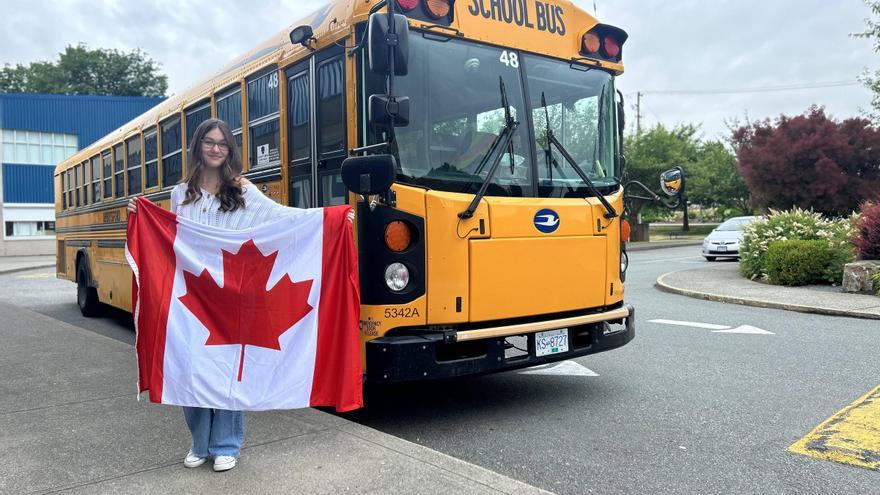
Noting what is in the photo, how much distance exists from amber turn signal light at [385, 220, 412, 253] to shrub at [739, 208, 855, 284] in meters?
11.3

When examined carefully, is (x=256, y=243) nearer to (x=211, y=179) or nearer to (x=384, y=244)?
(x=211, y=179)

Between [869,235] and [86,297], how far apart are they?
1321cm

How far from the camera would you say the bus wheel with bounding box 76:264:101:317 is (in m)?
11.0

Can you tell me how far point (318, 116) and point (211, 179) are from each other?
1430 millimetres

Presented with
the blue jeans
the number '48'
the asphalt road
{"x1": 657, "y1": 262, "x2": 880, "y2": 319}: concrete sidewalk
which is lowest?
the asphalt road

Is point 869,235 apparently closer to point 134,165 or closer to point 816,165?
point 816,165

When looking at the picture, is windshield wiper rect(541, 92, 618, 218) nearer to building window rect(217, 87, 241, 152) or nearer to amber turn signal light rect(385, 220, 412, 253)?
amber turn signal light rect(385, 220, 412, 253)

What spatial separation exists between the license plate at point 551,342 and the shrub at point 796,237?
1012cm

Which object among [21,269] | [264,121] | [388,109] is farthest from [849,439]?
[21,269]

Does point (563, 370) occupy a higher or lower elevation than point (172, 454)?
lower

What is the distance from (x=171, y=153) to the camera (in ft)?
25.0

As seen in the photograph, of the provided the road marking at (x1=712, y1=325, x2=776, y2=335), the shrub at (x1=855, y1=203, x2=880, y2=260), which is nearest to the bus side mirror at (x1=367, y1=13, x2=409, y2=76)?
the road marking at (x1=712, y1=325, x2=776, y2=335)

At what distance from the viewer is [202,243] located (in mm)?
3867

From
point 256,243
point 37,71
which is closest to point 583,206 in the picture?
point 256,243
